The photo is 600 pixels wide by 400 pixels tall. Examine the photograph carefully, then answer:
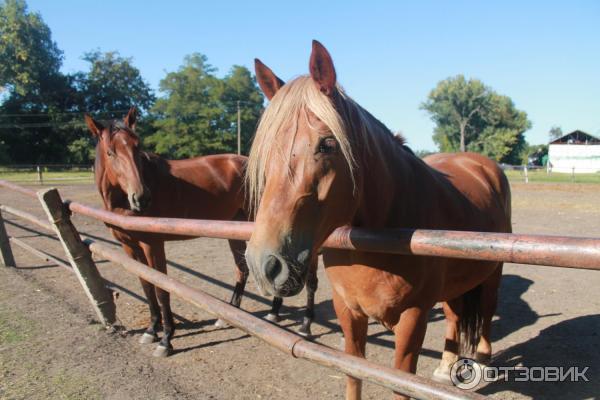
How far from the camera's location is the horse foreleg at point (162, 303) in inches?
141

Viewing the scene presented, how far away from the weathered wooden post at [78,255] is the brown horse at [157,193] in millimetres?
373

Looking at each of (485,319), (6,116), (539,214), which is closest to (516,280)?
(485,319)

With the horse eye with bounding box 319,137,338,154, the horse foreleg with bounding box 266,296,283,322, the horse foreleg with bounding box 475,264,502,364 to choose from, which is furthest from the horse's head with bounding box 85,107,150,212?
the horse foreleg with bounding box 475,264,502,364

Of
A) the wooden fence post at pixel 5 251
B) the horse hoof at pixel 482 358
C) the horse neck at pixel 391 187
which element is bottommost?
the horse hoof at pixel 482 358

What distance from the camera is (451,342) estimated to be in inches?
128

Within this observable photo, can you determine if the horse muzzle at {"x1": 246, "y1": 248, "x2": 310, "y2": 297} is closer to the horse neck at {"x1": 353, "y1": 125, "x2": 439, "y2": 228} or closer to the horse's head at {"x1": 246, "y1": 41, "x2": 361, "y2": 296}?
the horse's head at {"x1": 246, "y1": 41, "x2": 361, "y2": 296}

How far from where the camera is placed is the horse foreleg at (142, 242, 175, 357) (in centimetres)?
358

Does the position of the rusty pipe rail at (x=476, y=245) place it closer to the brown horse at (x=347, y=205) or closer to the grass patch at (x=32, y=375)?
the brown horse at (x=347, y=205)

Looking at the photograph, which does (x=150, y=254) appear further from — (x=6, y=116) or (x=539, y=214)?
(x=6, y=116)

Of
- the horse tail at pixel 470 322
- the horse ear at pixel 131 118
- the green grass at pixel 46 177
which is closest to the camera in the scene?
the horse tail at pixel 470 322

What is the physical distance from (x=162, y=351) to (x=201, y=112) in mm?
51233

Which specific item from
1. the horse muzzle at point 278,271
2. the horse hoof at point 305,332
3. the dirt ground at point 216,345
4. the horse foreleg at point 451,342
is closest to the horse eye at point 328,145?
the horse muzzle at point 278,271

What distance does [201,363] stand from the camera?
3416mm

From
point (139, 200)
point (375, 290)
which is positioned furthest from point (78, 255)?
point (375, 290)
